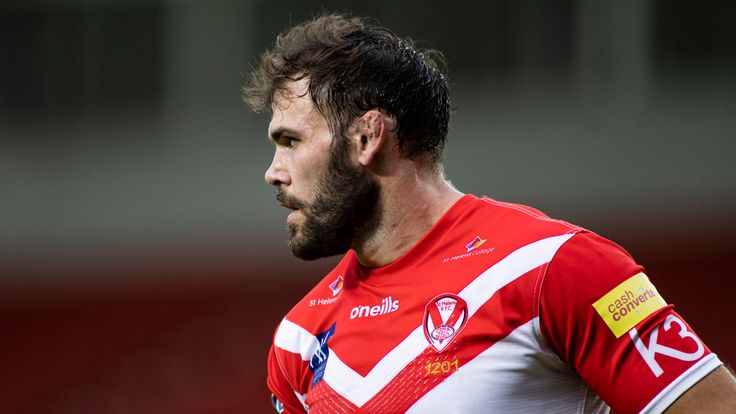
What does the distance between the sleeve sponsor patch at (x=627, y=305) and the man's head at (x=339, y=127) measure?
0.59 meters

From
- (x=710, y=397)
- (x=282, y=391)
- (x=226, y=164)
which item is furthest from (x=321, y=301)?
(x=226, y=164)

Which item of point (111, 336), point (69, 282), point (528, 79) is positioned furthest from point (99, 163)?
point (528, 79)

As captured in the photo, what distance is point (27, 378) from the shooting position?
22.9 ft

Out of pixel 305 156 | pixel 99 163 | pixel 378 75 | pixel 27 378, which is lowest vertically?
pixel 27 378

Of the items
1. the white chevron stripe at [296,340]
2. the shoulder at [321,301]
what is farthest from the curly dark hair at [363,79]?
the white chevron stripe at [296,340]

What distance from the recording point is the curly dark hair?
2240 mm

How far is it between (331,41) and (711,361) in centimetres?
103

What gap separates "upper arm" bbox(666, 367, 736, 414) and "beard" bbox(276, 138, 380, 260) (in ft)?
2.45

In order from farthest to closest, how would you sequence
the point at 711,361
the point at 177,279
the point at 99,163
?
the point at 99,163 < the point at 177,279 < the point at 711,361

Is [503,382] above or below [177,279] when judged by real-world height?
above

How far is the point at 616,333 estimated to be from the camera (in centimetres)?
182

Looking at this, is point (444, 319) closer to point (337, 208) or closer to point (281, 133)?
point (337, 208)

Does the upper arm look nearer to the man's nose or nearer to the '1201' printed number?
the '1201' printed number

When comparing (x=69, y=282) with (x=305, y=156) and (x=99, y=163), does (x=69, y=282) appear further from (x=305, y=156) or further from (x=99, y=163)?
(x=305, y=156)
